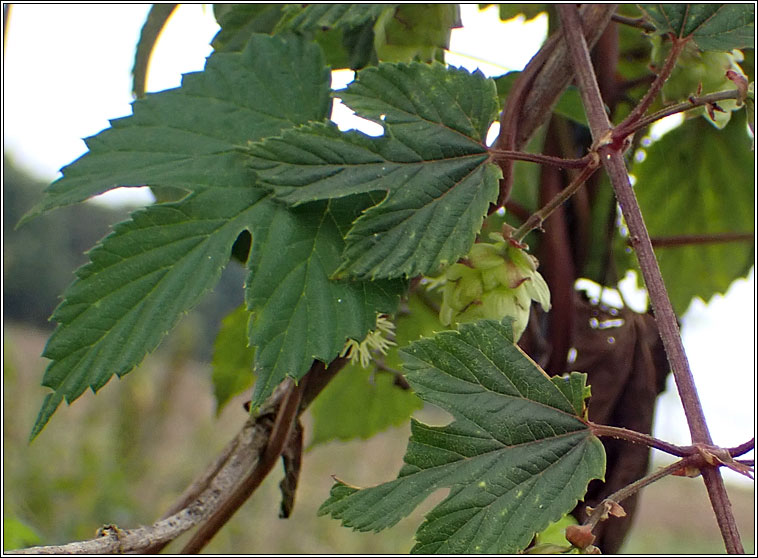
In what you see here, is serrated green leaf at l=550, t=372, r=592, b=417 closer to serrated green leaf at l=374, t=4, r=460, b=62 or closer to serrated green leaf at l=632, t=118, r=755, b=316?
serrated green leaf at l=374, t=4, r=460, b=62

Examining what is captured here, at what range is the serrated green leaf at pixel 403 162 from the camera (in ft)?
1.05

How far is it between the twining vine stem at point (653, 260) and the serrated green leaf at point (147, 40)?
0.33 m

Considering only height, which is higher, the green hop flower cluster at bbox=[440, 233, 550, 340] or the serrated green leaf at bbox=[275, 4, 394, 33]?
the serrated green leaf at bbox=[275, 4, 394, 33]

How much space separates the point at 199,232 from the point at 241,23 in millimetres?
201

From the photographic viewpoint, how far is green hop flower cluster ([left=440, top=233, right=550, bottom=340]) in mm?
339

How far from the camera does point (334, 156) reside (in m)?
0.33

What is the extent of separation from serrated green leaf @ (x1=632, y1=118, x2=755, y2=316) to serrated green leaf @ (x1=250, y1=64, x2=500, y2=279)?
35 cm

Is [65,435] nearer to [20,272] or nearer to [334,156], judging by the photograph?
[20,272]

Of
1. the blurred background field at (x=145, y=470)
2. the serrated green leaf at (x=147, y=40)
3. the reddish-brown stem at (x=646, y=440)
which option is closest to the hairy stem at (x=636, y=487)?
the reddish-brown stem at (x=646, y=440)

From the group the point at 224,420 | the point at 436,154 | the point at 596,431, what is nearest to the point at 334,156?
the point at 436,154

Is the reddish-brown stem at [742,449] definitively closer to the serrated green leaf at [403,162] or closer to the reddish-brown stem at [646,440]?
the reddish-brown stem at [646,440]

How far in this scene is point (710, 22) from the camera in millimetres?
344

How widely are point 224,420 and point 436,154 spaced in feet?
9.82

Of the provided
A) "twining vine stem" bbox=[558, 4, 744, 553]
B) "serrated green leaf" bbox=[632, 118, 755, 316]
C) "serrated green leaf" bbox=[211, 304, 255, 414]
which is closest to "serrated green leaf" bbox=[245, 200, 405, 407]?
"twining vine stem" bbox=[558, 4, 744, 553]
